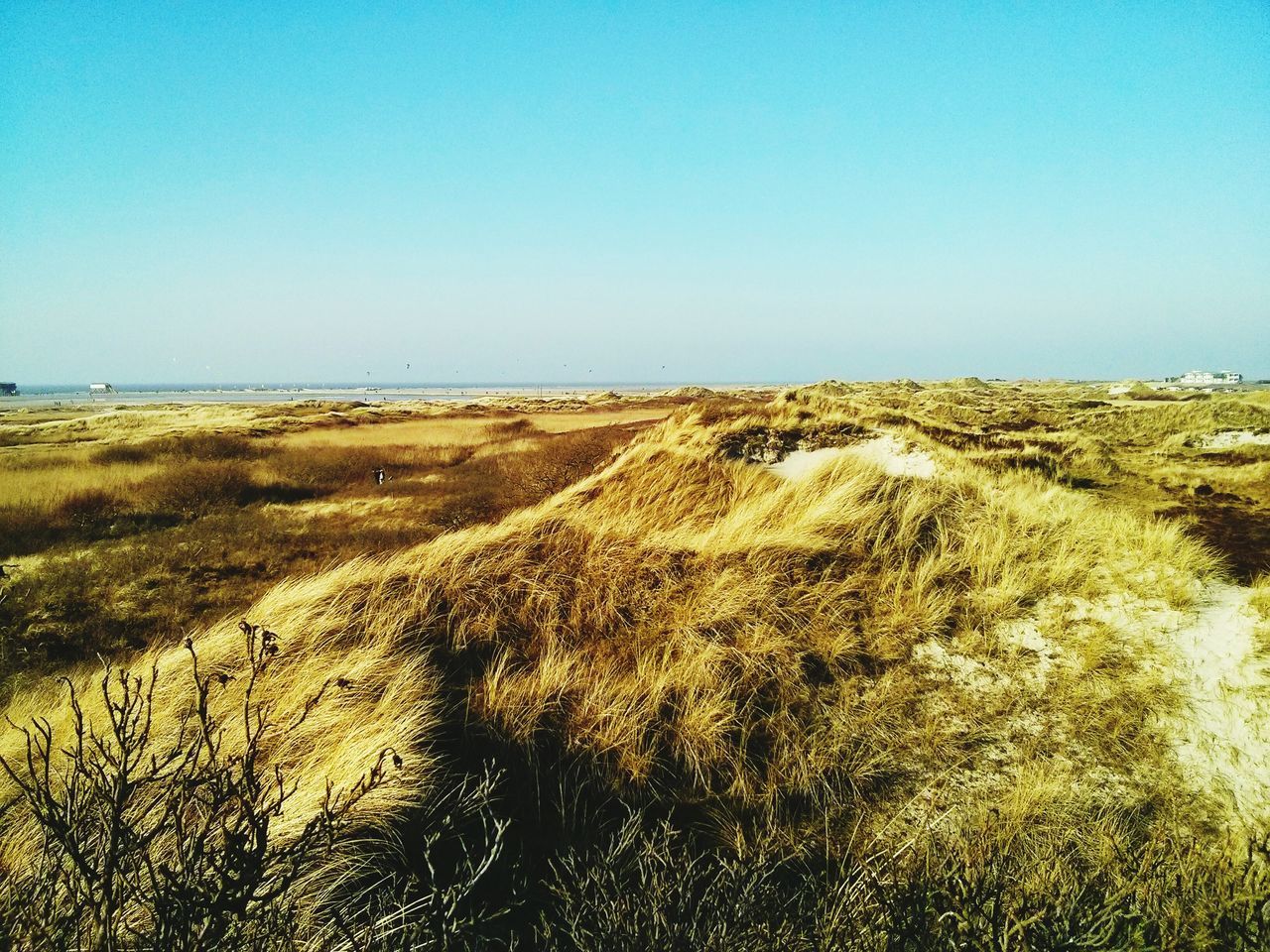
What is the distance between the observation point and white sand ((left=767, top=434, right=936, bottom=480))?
32.0ft

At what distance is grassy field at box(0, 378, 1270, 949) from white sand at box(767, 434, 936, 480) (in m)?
0.99

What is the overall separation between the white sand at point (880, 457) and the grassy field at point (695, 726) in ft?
3.24

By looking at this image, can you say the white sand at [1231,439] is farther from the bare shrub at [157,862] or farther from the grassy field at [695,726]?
the bare shrub at [157,862]

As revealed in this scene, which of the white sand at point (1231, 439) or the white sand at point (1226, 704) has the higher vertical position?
the white sand at point (1231, 439)

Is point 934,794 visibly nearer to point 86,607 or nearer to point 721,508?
point 721,508

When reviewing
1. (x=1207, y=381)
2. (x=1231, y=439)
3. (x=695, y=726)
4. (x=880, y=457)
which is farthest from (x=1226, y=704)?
(x=1207, y=381)

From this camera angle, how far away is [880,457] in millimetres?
10758

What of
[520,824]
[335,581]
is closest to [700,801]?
[520,824]

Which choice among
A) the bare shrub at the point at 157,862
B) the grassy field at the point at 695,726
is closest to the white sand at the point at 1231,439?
the grassy field at the point at 695,726

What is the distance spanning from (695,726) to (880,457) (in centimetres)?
812

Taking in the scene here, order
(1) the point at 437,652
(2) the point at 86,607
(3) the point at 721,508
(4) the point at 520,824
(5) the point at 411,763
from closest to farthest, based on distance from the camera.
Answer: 1. (5) the point at 411,763
2. (4) the point at 520,824
3. (1) the point at 437,652
4. (2) the point at 86,607
5. (3) the point at 721,508

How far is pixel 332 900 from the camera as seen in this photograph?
263 centimetres

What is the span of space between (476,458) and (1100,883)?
66.5 feet

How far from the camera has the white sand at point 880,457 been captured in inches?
384
